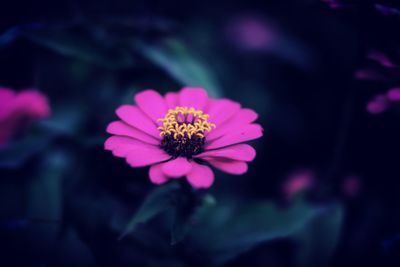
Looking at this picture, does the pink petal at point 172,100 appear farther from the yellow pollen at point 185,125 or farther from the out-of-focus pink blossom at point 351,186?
the out-of-focus pink blossom at point 351,186

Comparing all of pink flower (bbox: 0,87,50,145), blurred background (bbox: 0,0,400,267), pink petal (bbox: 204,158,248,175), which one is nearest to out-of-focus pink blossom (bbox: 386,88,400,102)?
blurred background (bbox: 0,0,400,267)

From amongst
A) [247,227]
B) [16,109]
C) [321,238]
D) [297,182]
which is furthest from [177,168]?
[297,182]

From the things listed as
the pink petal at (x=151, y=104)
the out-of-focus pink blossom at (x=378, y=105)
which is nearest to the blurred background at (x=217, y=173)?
the out-of-focus pink blossom at (x=378, y=105)

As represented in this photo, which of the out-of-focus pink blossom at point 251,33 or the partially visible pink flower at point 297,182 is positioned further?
the out-of-focus pink blossom at point 251,33

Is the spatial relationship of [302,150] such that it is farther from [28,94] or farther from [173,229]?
[28,94]

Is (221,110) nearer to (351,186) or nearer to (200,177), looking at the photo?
(200,177)

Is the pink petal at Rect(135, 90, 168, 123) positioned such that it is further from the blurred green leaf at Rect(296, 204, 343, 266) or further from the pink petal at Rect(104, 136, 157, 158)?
the blurred green leaf at Rect(296, 204, 343, 266)
